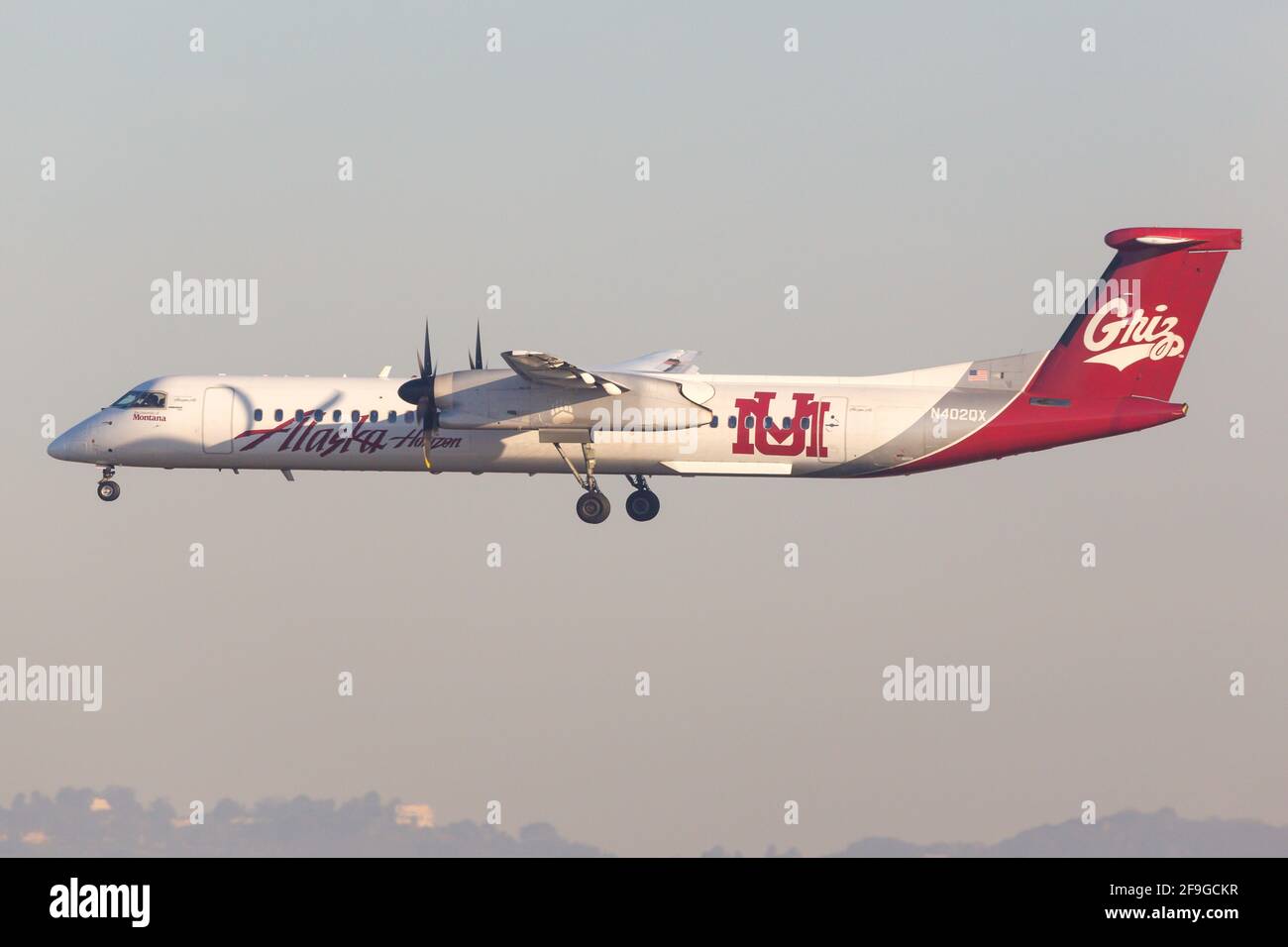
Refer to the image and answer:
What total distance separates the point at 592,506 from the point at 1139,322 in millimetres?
12215

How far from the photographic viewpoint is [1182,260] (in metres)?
41.2

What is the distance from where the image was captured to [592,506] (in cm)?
4312

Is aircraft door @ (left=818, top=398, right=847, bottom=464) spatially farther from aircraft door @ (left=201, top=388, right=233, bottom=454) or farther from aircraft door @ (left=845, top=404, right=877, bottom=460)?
aircraft door @ (left=201, top=388, right=233, bottom=454)

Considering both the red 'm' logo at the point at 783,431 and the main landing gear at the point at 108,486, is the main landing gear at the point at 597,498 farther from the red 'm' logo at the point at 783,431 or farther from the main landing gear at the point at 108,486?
the main landing gear at the point at 108,486

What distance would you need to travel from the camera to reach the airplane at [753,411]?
136 feet

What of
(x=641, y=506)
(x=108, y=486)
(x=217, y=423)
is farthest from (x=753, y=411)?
(x=108, y=486)

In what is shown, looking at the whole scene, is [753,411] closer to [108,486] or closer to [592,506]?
[592,506]

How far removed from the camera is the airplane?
136 ft

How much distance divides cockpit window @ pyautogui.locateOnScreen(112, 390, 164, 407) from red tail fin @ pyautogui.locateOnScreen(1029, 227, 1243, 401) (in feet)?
61.7

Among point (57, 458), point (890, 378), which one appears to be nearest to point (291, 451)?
point (57, 458)

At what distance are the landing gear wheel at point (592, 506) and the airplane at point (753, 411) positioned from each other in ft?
0.14

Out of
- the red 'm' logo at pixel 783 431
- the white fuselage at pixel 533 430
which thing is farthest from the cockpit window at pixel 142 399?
the red 'm' logo at pixel 783 431
